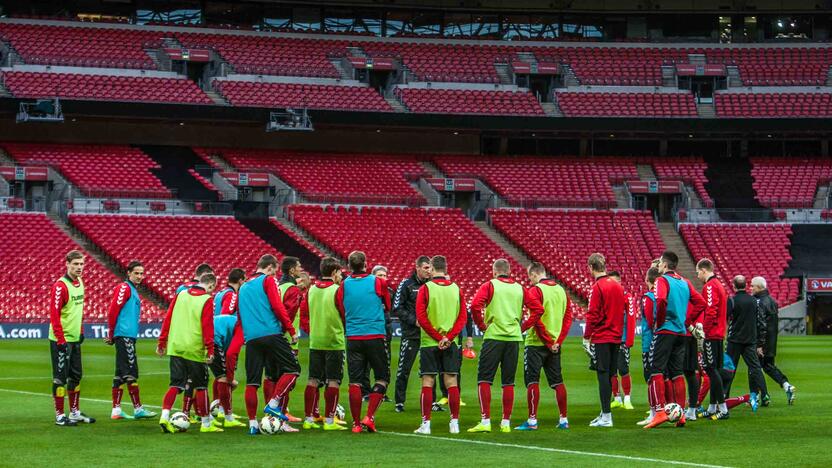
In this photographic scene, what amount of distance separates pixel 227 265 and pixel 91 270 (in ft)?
17.4

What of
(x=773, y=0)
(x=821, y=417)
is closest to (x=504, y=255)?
(x=773, y=0)

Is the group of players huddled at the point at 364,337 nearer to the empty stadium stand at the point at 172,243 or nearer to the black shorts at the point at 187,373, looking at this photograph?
the black shorts at the point at 187,373

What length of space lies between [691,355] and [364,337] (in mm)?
4926

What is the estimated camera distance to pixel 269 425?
15797mm

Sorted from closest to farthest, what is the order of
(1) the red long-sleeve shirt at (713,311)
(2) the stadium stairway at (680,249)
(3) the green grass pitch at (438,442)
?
(3) the green grass pitch at (438,442) → (1) the red long-sleeve shirt at (713,311) → (2) the stadium stairway at (680,249)

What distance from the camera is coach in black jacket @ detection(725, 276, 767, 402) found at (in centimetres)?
1970

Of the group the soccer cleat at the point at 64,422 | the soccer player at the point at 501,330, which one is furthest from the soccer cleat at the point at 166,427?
the soccer player at the point at 501,330

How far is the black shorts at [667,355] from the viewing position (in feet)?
56.6

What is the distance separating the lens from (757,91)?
65.1m

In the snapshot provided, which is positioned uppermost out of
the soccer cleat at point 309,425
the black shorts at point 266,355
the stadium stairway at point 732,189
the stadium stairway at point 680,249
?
the black shorts at point 266,355

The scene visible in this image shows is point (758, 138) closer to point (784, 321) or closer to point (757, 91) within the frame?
point (757, 91)

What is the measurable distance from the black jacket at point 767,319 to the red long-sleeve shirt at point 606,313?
14.0 feet

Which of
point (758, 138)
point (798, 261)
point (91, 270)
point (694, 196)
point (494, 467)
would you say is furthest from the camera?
point (758, 138)

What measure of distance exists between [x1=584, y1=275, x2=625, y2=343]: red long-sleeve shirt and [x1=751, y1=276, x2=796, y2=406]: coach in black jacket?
417 centimetres
